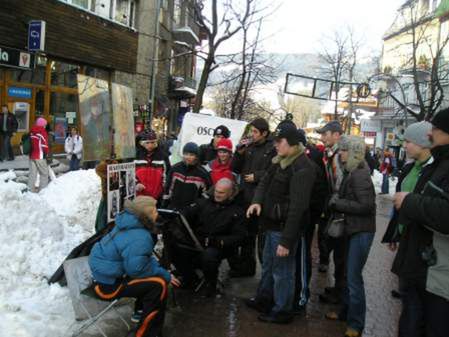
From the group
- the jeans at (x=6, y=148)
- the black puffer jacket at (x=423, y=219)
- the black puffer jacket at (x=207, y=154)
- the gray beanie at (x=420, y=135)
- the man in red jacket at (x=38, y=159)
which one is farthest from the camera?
the jeans at (x=6, y=148)

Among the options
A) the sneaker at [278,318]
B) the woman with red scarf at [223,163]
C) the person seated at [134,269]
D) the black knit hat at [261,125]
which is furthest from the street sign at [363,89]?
the person seated at [134,269]

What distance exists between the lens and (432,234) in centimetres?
325

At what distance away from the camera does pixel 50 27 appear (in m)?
18.7

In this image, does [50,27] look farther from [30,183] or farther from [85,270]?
[85,270]

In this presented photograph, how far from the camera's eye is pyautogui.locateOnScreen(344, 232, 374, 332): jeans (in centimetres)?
478

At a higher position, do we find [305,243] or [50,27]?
[50,27]

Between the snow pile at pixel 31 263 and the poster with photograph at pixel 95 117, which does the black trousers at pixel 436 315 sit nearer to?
the snow pile at pixel 31 263

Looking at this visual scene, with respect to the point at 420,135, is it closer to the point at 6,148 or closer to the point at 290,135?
the point at 290,135

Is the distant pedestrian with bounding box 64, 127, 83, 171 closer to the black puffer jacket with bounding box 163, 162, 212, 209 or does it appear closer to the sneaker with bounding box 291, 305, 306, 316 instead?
the black puffer jacket with bounding box 163, 162, 212, 209

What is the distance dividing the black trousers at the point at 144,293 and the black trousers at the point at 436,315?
2100mm

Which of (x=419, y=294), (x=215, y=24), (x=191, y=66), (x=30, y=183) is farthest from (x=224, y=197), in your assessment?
(x=191, y=66)

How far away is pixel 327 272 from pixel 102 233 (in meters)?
3.39

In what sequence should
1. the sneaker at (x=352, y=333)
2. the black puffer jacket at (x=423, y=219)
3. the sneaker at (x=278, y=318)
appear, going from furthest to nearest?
the sneaker at (x=278, y=318) < the sneaker at (x=352, y=333) < the black puffer jacket at (x=423, y=219)

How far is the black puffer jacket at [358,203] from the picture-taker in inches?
187
